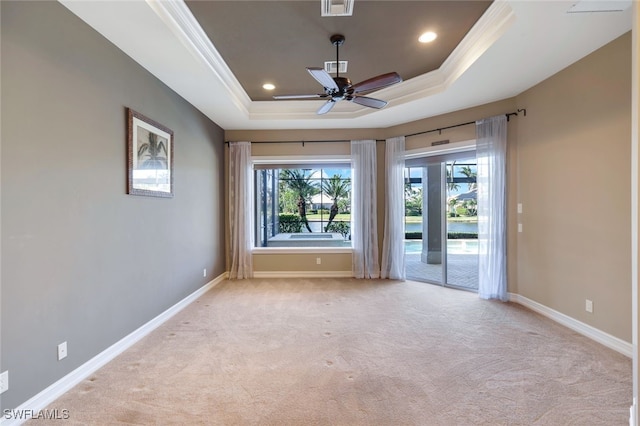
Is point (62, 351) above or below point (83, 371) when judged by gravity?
above

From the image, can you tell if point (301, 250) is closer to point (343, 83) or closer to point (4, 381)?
point (343, 83)

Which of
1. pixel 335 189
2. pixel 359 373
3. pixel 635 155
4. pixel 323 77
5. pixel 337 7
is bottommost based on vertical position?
pixel 359 373

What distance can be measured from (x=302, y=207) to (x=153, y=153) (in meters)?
3.49

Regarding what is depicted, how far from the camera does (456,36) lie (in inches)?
115

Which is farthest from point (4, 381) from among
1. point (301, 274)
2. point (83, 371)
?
point (301, 274)

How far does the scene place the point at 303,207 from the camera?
635 centimetres

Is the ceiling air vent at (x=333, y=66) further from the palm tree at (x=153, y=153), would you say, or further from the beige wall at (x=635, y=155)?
the beige wall at (x=635, y=155)

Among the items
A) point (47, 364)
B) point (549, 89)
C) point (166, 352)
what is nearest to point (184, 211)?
point (166, 352)

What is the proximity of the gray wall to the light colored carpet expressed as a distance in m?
0.38

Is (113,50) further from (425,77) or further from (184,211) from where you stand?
(425,77)

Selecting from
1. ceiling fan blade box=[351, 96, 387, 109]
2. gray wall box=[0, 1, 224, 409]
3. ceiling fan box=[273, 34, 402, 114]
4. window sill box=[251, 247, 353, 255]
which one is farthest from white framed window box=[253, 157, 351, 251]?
gray wall box=[0, 1, 224, 409]

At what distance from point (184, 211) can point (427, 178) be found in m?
3.99

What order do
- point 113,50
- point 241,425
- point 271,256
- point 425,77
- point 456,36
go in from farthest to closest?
point 271,256
point 425,77
point 456,36
point 113,50
point 241,425

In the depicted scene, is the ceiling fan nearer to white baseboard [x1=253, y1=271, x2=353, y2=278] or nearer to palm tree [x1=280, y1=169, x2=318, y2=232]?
palm tree [x1=280, y1=169, x2=318, y2=232]
